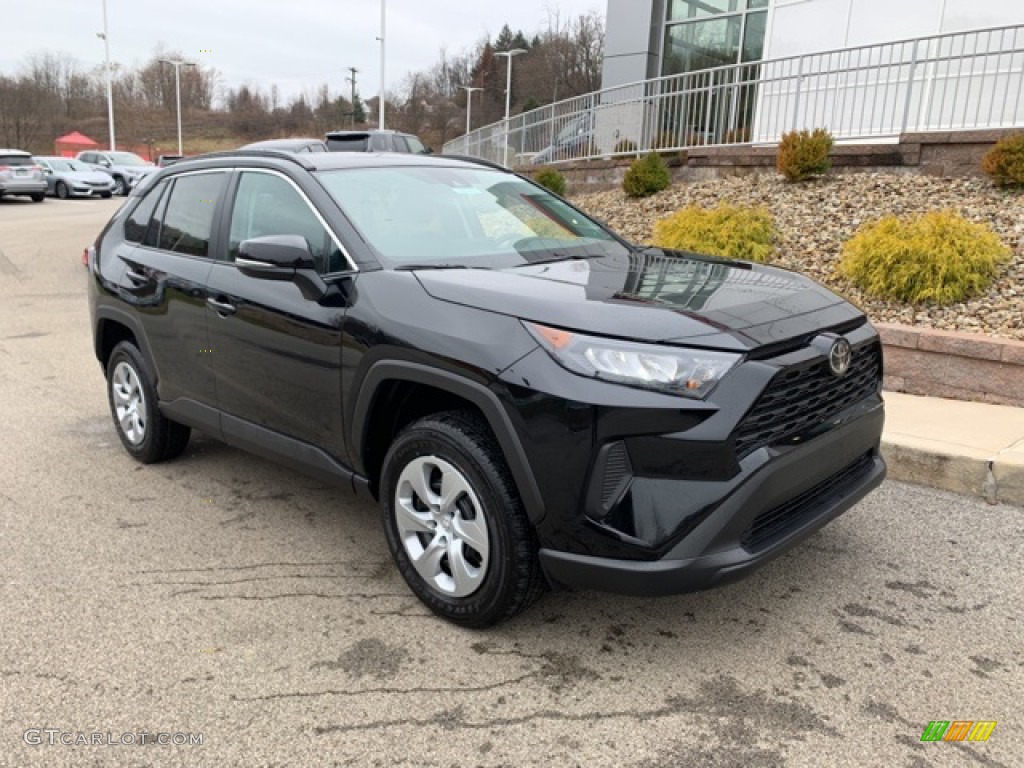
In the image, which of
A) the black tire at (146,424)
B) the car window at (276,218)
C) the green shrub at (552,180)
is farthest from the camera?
the green shrub at (552,180)

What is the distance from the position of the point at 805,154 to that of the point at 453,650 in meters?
8.06

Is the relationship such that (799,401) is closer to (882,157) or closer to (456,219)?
(456,219)

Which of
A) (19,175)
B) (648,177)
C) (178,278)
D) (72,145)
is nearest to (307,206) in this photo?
(178,278)

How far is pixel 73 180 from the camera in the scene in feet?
97.0

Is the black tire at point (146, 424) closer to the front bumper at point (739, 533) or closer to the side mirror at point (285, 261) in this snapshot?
the side mirror at point (285, 261)

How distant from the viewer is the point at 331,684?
2783mm

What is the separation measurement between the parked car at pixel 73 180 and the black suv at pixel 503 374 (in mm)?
29372

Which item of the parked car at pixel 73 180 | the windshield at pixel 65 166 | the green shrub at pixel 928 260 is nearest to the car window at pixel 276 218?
the green shrub at pixel 928 260

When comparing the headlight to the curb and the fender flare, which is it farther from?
the curb

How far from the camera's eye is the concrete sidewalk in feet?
14.2

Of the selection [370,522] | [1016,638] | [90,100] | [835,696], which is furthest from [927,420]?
[90,100]

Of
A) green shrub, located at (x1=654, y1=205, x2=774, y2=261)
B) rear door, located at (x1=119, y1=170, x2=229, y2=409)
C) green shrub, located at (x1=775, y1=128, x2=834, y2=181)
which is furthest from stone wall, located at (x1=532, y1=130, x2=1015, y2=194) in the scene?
rear door, located at (x1=119, y1=170, x2=229, y2=409)

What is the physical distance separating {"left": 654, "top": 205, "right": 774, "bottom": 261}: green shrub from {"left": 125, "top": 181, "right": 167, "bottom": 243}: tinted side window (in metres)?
4.48

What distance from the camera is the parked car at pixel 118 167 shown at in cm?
3241
